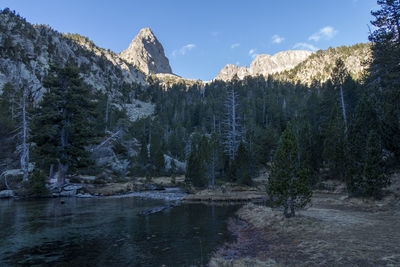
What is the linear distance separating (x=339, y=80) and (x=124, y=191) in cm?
4207

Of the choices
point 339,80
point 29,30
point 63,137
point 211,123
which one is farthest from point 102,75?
point 339,80

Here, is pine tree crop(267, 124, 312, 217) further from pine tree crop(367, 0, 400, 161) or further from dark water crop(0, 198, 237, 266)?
pine tree crop(367, 0, 400, 161)

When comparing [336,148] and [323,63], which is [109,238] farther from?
[323,63]

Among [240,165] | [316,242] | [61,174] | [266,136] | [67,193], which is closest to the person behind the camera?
[316,242]

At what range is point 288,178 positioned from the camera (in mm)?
13914

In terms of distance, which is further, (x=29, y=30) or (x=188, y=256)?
(x=29, y=30)

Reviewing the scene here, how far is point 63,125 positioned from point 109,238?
29872 mm

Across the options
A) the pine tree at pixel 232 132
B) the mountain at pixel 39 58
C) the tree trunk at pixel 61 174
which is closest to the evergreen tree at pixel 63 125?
the tree trunk at pixel 61 174

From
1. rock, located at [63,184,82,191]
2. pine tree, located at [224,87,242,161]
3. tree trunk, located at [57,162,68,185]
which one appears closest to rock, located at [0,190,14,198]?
tree trunk, located at [57,162,68,185]

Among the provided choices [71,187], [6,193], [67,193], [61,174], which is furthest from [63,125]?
[6,193]

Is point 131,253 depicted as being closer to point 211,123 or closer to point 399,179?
point 399,179

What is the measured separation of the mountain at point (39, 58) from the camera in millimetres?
72188

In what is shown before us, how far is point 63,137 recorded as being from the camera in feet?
119

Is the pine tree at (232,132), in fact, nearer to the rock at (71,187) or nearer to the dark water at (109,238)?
the rock at (71,187)
